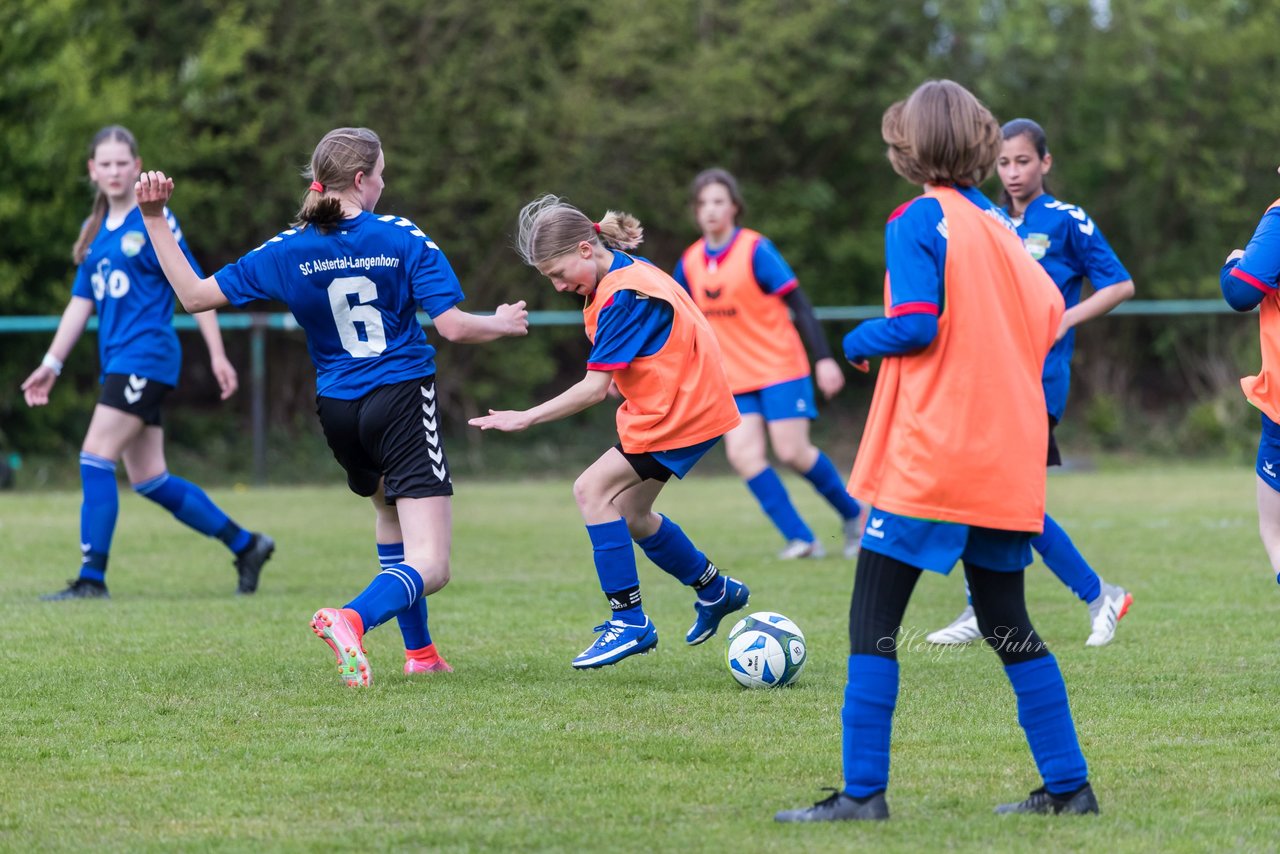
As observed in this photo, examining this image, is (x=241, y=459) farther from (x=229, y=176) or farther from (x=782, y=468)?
(x=782, y=468)

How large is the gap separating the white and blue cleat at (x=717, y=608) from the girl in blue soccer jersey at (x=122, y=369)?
2.74m

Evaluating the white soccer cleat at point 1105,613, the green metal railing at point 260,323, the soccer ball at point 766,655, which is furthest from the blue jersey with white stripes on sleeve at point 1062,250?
the green metal railing at point 260,323

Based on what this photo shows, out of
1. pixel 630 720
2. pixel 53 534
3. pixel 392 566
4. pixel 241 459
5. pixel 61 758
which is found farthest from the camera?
pixel 241 459

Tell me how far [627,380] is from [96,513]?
3.29m

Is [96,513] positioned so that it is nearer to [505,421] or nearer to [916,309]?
[505,421]

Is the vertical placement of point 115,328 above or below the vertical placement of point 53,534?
above

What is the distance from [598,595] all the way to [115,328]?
2.58 metres

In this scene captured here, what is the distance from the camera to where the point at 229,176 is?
1733 cm

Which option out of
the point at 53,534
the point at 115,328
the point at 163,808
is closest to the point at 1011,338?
the point at 163,808

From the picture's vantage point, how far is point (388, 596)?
5047mm

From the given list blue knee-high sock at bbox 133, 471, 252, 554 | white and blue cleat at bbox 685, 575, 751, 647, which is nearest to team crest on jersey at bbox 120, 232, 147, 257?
blue knee-high sock at bbox 133, 471, 252, 554

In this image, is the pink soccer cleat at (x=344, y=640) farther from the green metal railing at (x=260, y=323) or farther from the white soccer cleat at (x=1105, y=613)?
the green metal railing at (x=260, y=323)

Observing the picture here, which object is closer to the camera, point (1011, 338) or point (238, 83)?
point (1011, 338)

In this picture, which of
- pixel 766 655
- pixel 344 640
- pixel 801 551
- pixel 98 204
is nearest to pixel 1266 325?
Answer: pixel 766 655
